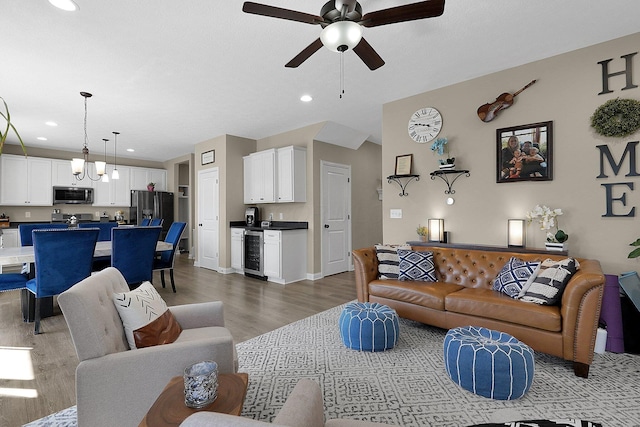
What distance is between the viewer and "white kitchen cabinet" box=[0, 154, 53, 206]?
6324 millimetres

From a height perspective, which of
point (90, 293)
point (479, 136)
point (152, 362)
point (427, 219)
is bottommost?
point (152, 362)

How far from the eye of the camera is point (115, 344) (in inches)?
59.4

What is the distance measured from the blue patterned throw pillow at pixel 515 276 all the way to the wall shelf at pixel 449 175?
117 cm

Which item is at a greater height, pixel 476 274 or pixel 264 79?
pixel 264 79

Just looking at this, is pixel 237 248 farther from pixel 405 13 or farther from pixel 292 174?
pixel 405 13

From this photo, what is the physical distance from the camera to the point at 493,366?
1.92 meters

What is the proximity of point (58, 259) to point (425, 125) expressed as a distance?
4435mm

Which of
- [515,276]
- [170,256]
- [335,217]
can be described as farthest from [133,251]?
[515,276]

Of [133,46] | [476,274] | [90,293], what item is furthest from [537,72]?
[90,293]

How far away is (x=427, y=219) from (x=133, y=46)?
3.73 metres

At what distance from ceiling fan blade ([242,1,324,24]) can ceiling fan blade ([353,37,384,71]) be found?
359 millimetres

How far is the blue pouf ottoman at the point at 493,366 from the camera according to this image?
1903mm

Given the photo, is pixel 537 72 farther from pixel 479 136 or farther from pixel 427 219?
pixel 427 219

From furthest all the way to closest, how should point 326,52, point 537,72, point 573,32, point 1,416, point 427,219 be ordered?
point 427,219 → point 537,72 → point 326,52 → point 573,32 → point 1,416
